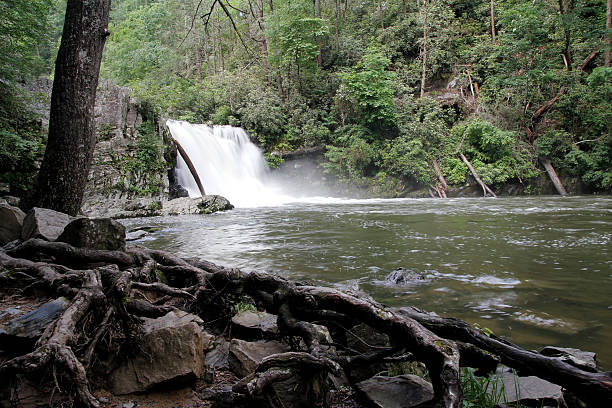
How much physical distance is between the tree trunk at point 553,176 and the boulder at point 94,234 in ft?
72.4

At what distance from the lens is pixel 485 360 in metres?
1.92

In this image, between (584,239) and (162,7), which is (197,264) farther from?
(162,7)

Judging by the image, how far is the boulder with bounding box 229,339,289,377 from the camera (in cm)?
207

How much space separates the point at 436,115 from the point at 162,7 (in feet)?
103

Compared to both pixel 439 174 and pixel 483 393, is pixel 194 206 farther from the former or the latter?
pixel 439 174

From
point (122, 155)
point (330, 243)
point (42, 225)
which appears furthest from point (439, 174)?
point (42, 225)

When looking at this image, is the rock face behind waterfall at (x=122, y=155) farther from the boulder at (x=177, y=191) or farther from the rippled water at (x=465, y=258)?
the rippled water at (x=465, y=258)

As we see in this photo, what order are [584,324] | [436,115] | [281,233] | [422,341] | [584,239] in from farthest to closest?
[436,115] < [281,233] < [584,239] < [584,324] < [422,341]

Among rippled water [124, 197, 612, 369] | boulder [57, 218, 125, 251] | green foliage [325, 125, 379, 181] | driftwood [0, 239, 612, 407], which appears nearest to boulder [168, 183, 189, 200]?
rippled water [124, 197, 612, 369]

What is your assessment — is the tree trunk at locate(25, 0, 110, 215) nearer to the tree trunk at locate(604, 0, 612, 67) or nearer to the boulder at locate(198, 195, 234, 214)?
the boulder at locate(198, 195, 234, 214)

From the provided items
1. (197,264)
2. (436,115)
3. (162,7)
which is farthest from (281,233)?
(162,7)

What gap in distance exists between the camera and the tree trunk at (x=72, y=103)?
411 centimetres

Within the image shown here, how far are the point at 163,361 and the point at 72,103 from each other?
3.69 m

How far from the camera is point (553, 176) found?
19.1m
